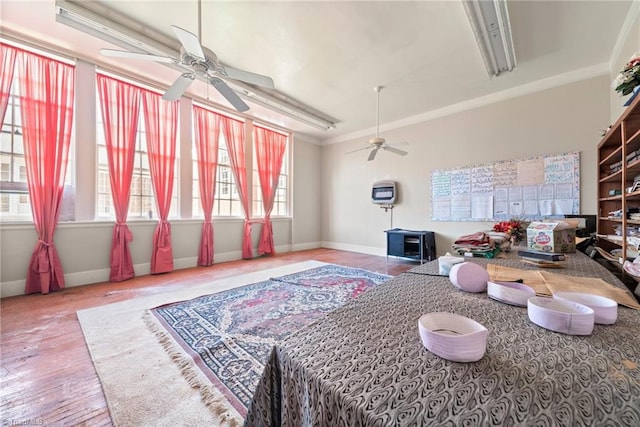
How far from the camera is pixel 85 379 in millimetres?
1511

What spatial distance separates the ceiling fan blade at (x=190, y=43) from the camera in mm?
1712

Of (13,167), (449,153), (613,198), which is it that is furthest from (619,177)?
(13,167)

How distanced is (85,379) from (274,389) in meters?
1.69

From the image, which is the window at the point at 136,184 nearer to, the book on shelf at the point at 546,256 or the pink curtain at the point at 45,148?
the pink curtain at the point at 45,148

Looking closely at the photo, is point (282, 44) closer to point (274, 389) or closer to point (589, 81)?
point (274, 389)

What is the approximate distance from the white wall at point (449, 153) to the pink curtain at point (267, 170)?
1619 millimetres

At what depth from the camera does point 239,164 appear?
5031 millimetres

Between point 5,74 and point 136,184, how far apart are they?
68.1 inches

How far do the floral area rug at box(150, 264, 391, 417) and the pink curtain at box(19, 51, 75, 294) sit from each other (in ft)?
6.16

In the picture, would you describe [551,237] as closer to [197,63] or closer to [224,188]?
[197,63]

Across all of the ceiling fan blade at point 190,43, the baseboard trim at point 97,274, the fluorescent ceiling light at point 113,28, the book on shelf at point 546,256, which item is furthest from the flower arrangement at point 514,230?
the baseboard trim at point 97,274

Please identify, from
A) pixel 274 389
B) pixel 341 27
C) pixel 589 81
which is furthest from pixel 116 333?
pixel 589 81

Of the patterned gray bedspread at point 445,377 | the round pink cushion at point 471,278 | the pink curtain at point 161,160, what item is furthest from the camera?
the pink curtain at point 161,160

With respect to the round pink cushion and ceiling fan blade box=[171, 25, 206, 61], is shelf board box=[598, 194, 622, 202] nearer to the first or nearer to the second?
the round pink cushion
